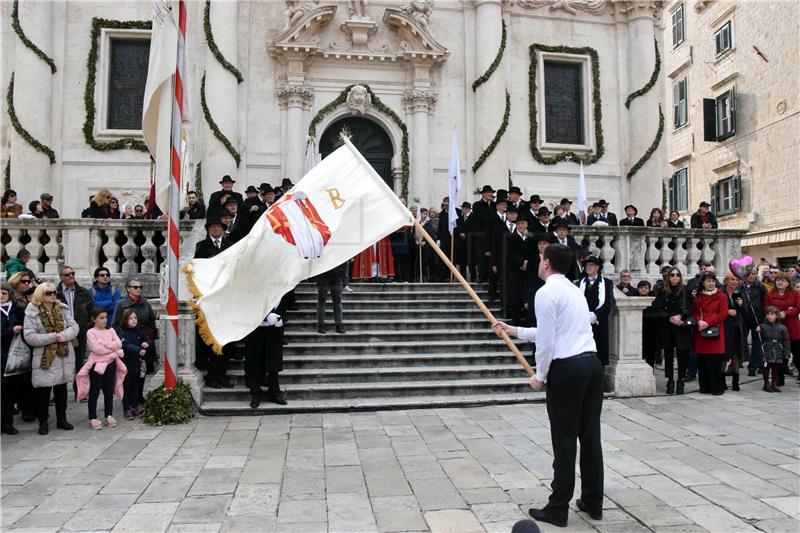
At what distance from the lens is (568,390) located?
430 cm

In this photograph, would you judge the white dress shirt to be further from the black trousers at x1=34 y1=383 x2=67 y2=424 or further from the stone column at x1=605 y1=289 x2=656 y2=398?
the black trousers at x1=34 y1=383 x2=67 y2=424

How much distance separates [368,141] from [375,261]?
5575 mm

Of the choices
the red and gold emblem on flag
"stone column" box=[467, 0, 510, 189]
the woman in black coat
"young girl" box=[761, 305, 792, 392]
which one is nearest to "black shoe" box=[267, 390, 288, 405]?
the red and gold emblem on flag

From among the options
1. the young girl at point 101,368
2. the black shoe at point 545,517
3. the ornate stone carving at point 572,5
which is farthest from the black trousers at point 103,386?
the ornate stone carving at point 572,5

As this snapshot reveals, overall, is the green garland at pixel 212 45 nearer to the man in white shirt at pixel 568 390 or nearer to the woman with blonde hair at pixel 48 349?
the woman with blonde hair at pixel 48 349

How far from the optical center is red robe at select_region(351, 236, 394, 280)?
12.8 metres

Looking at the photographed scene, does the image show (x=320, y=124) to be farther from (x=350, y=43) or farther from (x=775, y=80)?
(x=775, y=80)

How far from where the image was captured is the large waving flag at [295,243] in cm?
629

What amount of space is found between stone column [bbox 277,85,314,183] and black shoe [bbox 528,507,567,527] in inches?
515

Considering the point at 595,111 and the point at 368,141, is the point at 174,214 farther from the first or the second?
the point at 595,111

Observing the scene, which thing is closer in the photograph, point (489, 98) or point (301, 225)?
point (301, 225)

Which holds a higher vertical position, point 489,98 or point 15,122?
point 489,98

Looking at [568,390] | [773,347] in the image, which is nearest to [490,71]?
[773,347]

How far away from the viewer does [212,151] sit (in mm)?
15672
